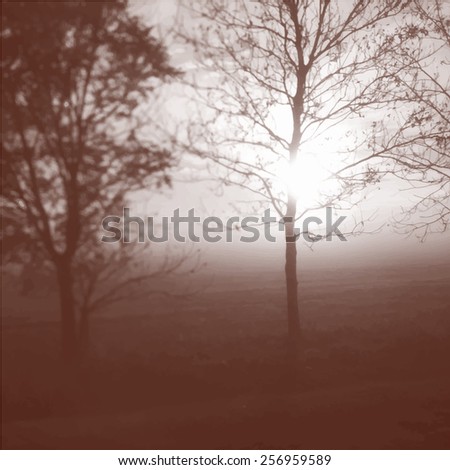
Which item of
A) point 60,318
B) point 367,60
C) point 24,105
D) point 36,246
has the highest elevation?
point 367,60

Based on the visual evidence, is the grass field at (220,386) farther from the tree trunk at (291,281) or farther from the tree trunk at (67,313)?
the tree trunk at (291,281)

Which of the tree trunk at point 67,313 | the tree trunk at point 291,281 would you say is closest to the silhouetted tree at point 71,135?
the tree trunk at point 67,313

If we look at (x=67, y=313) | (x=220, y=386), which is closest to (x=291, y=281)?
(x=220, y=386)

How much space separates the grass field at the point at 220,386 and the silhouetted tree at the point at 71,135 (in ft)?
3.99

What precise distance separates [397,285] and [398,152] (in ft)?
84.9

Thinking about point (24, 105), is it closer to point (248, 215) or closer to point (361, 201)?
point (248, 215)

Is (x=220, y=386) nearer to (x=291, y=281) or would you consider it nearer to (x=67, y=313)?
(x=291, y=281)

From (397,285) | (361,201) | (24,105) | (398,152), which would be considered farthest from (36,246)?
(397,285)

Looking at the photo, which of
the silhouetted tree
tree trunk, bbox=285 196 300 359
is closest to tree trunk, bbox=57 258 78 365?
the silhouetted tree

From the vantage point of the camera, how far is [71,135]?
12.2 m

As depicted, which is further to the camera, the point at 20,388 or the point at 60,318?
the point at 60,318

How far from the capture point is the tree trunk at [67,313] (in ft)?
39.9

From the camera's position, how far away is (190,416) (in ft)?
32.3

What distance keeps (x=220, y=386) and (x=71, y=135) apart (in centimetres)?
601
